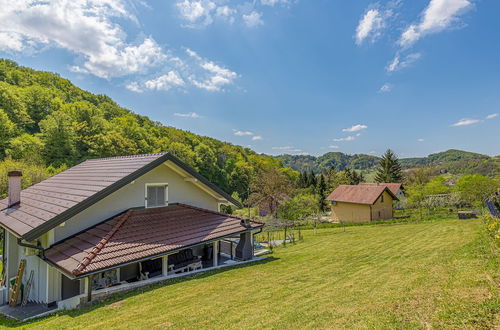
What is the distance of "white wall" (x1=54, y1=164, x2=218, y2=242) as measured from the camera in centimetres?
832

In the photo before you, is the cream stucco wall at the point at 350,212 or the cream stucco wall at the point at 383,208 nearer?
the cream stucco wall at the point at 383,208

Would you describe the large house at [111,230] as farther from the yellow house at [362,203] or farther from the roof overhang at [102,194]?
the yellow house at [362,203]

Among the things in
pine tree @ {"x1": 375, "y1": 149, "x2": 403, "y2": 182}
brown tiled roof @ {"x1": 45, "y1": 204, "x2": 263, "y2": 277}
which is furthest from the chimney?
pine tree @ {"x1": 375, "y1": 149, "x2": 403, "y2": 182}

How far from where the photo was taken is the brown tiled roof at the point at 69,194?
301 inches

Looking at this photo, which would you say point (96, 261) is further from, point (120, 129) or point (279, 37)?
point (120, 129)

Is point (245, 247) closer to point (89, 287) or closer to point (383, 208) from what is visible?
point (89, 287)

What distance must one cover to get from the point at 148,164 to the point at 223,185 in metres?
63.5

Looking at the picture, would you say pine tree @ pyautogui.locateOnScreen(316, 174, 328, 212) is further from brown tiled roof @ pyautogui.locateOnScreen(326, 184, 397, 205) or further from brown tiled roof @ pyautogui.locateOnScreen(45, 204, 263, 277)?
brown tiled roof @ pyautogui.locateOnScreen(45, 204, 263, 277)

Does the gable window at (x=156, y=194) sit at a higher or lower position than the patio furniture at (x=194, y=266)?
higher

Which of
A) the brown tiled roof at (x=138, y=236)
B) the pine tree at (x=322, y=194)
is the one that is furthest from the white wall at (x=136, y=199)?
the pine tree at (x=322, y=194)

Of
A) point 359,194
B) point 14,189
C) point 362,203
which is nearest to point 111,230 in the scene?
point 14,189

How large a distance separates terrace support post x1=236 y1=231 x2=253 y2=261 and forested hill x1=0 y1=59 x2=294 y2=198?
2127 cm

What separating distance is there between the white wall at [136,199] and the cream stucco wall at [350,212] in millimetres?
23828

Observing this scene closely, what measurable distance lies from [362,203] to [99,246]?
95.6 feet
